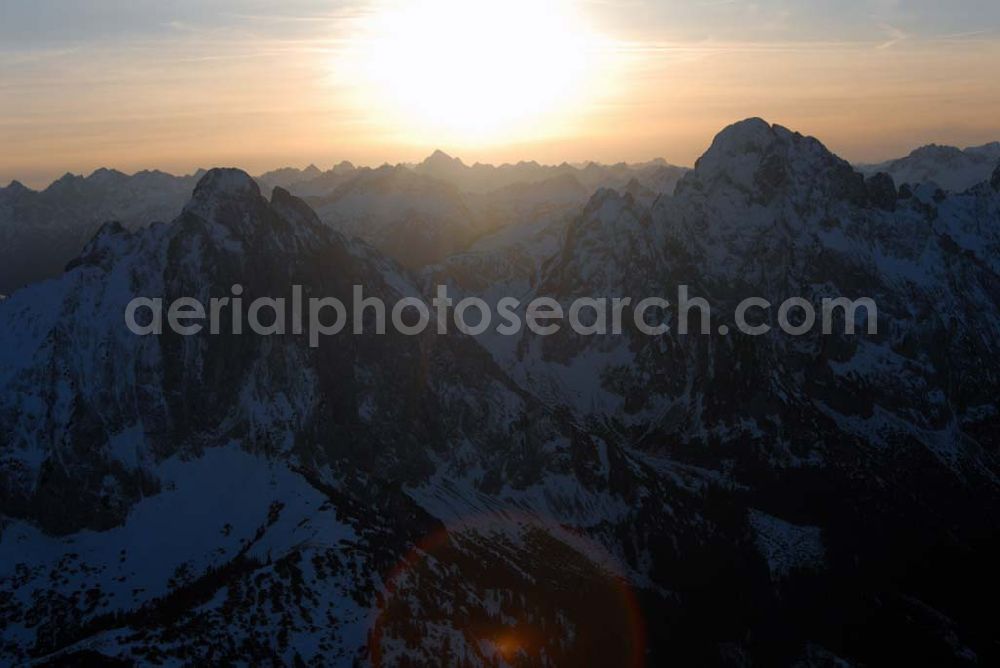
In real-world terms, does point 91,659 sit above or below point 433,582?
above

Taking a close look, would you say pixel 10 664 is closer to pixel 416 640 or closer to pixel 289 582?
pixel 289 582

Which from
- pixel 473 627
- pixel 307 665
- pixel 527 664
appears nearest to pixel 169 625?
pixel 307 665

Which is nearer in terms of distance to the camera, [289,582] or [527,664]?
[289,582]

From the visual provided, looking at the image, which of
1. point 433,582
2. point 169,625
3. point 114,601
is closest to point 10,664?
point 114,601

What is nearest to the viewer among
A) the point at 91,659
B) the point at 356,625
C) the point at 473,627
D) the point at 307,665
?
the point at 91,659

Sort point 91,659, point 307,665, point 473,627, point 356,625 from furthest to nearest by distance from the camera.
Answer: point 473,627
point 356,625
point 307,665
point 91,659

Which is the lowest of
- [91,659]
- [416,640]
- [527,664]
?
[527,664]

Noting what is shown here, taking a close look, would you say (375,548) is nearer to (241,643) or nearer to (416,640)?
(416,640)

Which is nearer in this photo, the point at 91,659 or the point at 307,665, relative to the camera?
the point at 91,659

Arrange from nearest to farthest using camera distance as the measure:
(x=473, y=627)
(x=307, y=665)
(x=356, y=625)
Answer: (x=307, y=665) → (x=356, y=625) → (x=473, y=627)
